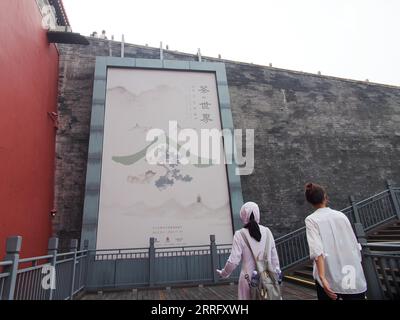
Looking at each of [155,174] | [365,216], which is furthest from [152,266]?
[365,216]

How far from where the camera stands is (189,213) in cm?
957

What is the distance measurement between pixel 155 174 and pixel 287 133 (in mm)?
6332

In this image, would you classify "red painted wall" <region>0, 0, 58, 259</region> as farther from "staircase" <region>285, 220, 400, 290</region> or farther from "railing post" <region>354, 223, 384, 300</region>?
"staircase" <region>285, 220, 400, 290</region>

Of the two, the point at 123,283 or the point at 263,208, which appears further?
the point at 263,208

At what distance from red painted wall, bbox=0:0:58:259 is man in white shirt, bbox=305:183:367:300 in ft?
19.5

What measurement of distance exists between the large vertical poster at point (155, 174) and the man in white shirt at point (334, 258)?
7.21 m

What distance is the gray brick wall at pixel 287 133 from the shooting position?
10.4 m

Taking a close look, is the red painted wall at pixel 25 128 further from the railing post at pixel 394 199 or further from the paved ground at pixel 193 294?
the railing post at pixel 394 199

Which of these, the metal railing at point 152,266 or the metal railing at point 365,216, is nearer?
the metal railing at point 152,266

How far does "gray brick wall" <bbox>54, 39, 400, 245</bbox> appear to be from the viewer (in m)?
10.4

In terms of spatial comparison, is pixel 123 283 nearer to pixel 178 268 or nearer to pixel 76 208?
pixel 178 268

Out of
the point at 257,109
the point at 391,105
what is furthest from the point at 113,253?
the point at 391,105

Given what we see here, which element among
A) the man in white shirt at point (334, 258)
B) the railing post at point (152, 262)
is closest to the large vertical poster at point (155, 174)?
the railing post at point (152, 262)
